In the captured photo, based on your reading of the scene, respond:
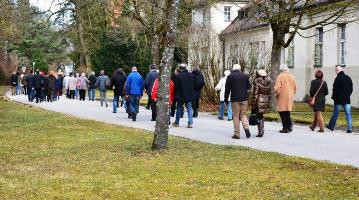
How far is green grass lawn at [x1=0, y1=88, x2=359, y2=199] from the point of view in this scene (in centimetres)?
892

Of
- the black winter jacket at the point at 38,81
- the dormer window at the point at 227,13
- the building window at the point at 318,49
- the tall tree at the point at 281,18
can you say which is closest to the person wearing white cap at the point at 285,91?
the tall tree at the point at 281,18

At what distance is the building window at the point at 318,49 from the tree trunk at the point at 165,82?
26322mm

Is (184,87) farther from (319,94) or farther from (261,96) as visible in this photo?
(319,94)

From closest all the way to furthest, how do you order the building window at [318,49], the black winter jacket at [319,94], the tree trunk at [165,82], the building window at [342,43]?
the tree trunk at [165,82], the black winter jacket at [319,94], the building window at [342,43], the building window at [318,49]

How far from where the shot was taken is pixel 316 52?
1548 inches

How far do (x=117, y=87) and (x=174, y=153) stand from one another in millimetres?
15175

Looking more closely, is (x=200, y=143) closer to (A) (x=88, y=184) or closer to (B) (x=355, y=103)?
(A) (x=88, y=184)

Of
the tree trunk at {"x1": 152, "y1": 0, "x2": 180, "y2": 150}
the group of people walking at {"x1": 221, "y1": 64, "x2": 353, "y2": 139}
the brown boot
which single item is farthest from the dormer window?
the tree trunk at {"x1": 152, "y1": 0, "x2": 180, "y2": 150}

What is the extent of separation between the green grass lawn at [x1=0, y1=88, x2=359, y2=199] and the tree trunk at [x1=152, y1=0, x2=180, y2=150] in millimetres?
347

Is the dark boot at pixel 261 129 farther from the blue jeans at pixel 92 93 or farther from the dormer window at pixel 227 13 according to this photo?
the dormer window at pixel 227 13

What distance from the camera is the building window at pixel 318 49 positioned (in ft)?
127

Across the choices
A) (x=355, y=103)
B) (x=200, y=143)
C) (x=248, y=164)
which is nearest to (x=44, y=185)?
(x=248, y=164)

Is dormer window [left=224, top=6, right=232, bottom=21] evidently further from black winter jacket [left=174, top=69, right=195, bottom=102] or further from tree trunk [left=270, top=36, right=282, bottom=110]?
black winter jacket [left=174, top=69, right=195, bottom=102]

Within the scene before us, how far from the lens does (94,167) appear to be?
11211 millimetres
